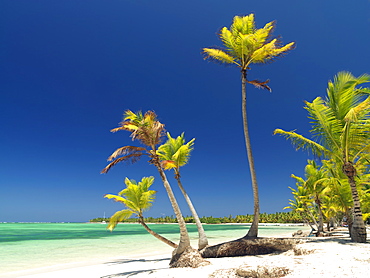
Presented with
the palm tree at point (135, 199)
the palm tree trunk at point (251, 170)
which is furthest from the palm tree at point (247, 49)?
the palm tree at point (135, 199)

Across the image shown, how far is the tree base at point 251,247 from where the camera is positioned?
32.8 feet

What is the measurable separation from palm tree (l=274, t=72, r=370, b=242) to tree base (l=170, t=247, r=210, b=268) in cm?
600

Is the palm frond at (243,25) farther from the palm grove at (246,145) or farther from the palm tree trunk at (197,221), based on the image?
the palm tree trunk at (197,221)

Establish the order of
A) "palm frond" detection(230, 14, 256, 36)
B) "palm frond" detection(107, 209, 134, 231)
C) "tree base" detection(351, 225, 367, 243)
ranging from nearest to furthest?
"tree base" detection(351, 225, 367, 243) < "palm frond" detection(230, 14, 256, 36) < "palm frond" detection(107, 209, 134, 231)

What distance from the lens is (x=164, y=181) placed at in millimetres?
10953

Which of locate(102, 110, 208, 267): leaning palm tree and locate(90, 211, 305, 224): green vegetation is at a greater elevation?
locate(102, 110, 208, 267): leaning palm tree

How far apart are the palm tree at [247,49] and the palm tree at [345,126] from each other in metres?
2.35

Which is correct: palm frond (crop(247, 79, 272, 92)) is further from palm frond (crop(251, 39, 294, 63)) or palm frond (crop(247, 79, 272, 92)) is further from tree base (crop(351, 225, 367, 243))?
tree base (crop(351, 225, 367, 243))

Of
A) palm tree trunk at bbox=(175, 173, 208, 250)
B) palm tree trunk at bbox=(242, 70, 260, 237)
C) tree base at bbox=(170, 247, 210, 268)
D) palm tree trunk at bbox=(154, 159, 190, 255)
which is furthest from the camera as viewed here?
palm tree trunk at bbox=(175, 173, 208, 250)

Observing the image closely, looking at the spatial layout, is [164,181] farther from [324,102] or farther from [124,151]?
[324,102]

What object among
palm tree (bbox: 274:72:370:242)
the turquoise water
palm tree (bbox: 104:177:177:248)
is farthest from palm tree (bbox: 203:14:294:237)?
the turquoise water

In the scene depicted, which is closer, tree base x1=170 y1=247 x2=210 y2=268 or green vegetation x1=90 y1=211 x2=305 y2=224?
tree base x1=170 y1=247 x2=210 y2=268

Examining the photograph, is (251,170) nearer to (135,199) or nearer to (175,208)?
(175,208)

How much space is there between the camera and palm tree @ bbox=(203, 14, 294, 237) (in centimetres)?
1183
